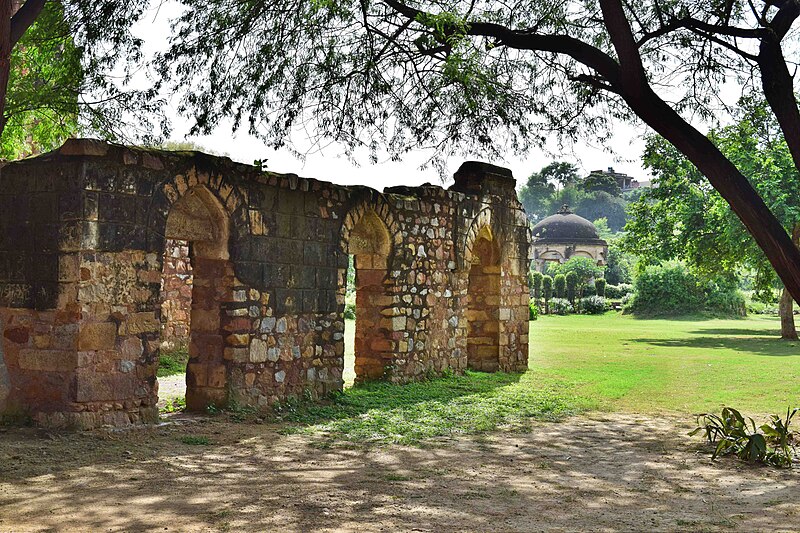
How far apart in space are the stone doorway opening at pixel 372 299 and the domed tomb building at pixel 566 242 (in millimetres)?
46968

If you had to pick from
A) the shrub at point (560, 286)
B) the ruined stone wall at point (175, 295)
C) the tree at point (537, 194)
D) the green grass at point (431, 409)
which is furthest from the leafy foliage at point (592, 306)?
the tree at point (537, 194)

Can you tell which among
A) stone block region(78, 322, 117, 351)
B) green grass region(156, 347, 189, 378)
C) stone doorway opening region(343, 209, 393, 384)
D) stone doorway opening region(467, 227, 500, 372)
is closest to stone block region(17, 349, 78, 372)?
stone block region(78, 322, 117, 351)

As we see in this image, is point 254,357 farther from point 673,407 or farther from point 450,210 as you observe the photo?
point 673,407

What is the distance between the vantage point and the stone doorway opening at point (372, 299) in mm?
11336

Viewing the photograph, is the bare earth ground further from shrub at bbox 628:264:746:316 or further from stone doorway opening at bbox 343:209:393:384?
shrub at bbox 628:264:746:316

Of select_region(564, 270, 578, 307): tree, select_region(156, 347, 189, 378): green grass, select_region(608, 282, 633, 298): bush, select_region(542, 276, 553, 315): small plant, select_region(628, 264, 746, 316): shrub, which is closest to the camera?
select_region(156, 347, 189, 378): green grass

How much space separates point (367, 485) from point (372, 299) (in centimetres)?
564

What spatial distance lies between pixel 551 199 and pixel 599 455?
3539 inches

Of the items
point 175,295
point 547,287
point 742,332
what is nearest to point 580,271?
point 547,287

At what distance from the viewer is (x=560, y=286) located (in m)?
43.3

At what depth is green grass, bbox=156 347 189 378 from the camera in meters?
12.9

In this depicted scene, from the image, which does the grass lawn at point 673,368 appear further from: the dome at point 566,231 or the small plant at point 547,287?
the dome at point 566,231

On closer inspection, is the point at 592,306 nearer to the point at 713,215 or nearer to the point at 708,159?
the point at 713,215

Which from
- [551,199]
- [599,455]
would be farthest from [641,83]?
[551,199]
